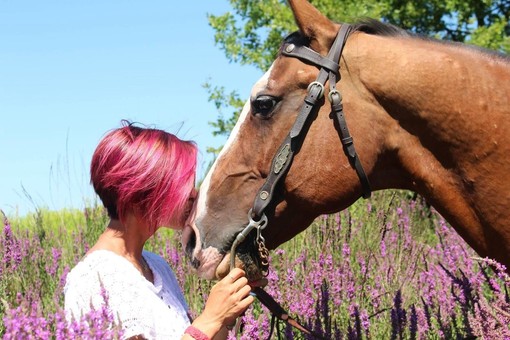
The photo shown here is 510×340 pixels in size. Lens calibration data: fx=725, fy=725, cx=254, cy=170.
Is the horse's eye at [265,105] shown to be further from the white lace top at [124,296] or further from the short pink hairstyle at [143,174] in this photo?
the white lace top at [124,296]

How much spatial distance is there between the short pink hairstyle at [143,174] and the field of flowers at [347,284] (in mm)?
602

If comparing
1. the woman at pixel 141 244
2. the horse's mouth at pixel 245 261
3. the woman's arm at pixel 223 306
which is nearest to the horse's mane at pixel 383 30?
the woman at pixel 141 244

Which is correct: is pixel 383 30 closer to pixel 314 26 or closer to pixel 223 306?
pixel 314 26

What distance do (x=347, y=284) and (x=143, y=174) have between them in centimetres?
175

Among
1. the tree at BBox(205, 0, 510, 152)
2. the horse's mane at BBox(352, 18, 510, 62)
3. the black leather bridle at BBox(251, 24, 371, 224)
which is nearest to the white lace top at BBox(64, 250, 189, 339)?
the black leather bridle at BBox(251, 24, 371, 224)

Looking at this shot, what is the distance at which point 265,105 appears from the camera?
2.99 m

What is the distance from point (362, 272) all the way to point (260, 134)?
71.9 inches

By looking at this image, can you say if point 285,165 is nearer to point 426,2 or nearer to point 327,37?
point 327,37

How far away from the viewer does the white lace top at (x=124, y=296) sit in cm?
262

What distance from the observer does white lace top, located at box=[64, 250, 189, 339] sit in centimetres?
262

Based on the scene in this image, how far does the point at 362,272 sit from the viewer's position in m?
4.51

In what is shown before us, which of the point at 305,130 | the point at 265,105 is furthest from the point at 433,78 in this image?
the point at 265,105

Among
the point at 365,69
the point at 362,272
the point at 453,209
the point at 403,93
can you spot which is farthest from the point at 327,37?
the point at 362,272

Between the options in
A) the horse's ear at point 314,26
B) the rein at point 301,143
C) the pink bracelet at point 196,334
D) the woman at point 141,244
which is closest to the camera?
the pink bracelet at point 196,334
